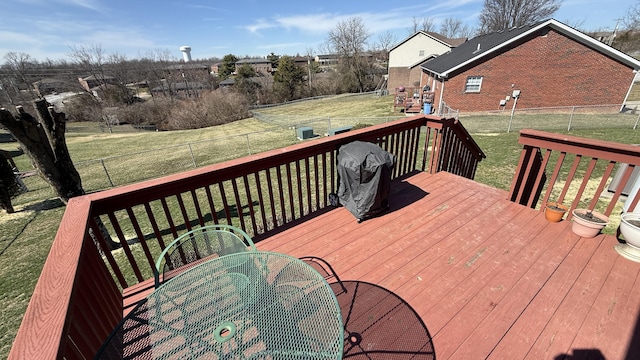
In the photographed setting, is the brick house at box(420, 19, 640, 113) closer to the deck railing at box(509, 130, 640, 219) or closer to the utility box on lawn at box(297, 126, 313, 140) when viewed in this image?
the utility box on lawn at box(297, 126, 313, 140)

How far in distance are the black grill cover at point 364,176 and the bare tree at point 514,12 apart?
33.7 meters

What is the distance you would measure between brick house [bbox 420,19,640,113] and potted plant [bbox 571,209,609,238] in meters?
15.2

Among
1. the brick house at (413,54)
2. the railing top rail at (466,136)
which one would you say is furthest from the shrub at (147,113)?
the railing top rail at (466,136)

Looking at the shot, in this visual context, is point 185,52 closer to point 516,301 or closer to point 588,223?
point 588,223

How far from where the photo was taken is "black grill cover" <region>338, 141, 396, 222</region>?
2810mm

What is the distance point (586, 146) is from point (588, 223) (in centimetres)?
78

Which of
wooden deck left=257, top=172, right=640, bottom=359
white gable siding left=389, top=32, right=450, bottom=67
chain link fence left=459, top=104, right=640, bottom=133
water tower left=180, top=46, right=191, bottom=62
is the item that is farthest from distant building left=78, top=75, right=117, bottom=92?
water tower left=180, top=46, right=191, bottom=62

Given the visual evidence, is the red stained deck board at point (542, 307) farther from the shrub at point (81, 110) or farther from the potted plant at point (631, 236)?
the shrub at point (81, 110)

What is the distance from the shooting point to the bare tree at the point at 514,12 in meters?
24.6

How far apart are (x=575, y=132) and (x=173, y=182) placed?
13801 millimetres

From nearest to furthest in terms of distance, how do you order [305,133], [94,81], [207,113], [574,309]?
[574,309] → [305,133] → [207,113] → [94,81]

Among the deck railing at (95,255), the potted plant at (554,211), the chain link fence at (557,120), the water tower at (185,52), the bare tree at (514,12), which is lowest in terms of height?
the chain link fence at (557,120)

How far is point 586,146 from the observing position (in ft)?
8.45

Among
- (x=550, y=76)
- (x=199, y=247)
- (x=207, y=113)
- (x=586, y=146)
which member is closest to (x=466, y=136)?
(x=586, y=146)
